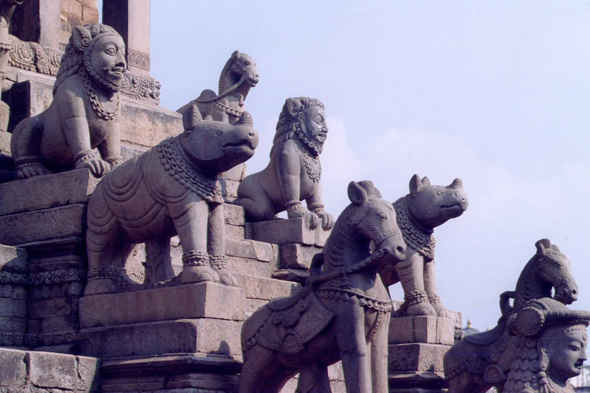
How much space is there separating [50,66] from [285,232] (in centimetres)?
389

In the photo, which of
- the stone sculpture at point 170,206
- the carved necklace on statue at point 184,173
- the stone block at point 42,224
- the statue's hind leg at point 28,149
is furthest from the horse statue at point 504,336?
the statue's hind leg at point 28,149

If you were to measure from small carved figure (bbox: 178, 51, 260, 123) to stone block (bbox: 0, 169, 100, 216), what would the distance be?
381 cm

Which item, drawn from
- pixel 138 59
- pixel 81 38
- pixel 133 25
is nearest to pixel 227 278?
pixel 81 38

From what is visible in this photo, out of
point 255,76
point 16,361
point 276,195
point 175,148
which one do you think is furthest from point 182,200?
point 255,76

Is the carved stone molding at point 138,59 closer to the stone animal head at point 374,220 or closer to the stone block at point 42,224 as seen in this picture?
the stone block at point 42,224

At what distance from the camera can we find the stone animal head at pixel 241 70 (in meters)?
16.7

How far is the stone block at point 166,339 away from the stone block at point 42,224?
117 cm

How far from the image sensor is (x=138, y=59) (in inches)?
680

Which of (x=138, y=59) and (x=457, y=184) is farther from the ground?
(x=138, y=59)

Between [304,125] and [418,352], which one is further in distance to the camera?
[304,125]

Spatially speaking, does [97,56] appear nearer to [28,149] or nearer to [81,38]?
[81,38]

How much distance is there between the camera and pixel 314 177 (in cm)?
1526

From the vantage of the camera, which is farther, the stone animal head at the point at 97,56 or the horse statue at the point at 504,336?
the stone animal head at the point at 97,56

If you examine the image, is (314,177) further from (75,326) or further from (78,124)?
(75,326)
